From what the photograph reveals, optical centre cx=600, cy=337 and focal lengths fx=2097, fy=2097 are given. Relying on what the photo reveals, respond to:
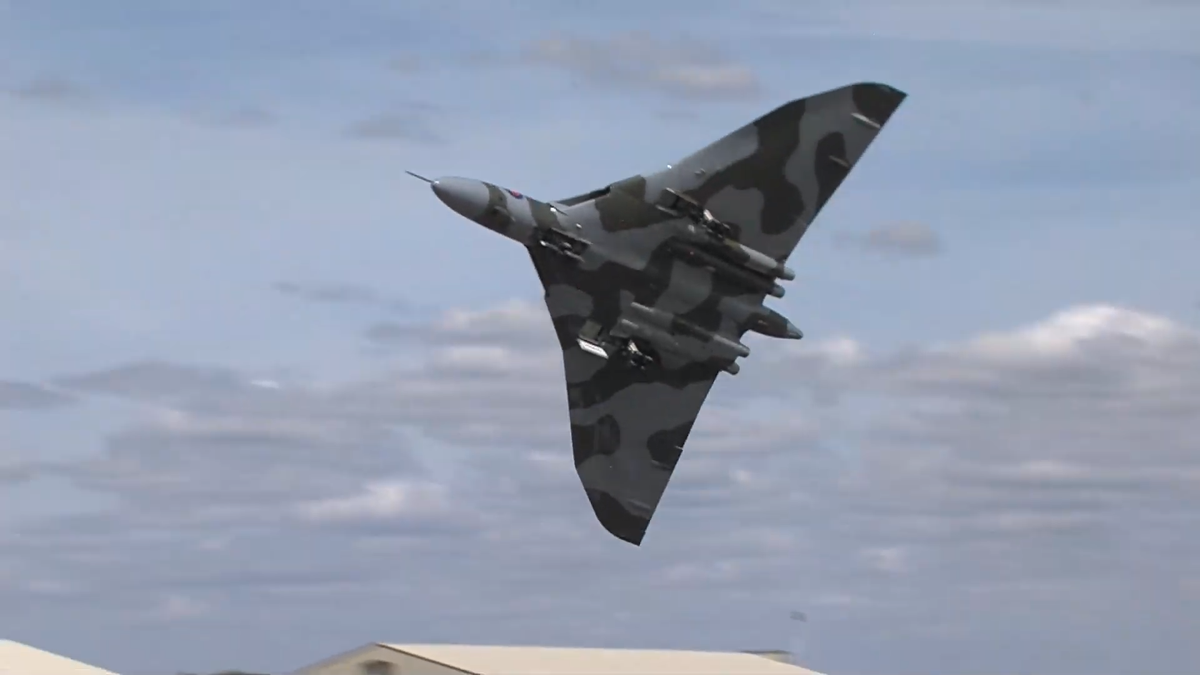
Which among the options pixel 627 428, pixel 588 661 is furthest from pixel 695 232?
pixel 588 661

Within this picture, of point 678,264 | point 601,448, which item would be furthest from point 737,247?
point 601,448

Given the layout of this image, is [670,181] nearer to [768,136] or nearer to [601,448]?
[768,136]

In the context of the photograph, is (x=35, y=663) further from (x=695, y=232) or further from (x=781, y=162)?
(x=781, y=162)

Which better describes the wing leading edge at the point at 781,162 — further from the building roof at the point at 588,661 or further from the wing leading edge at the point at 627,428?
the building roof at the point at 588,661

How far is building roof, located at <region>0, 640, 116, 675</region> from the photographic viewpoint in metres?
72.7

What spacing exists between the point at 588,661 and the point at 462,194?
25.5m

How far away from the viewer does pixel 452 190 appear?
61.8 m

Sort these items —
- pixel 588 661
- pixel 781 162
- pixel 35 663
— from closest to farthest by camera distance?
pixel 781 162, pixel 35 663, pixel 588 661

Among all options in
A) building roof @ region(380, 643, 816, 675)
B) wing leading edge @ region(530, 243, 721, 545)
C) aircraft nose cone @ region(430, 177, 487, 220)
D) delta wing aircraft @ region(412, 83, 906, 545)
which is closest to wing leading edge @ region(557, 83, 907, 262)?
delta wing aircraft @ region(412, 83, 906, 545)

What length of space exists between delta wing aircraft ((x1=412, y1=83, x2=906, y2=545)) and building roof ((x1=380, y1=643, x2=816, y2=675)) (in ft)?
46.9

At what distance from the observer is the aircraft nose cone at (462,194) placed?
203 feet

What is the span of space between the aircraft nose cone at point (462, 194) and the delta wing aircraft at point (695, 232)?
50mm

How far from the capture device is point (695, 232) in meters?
64.2

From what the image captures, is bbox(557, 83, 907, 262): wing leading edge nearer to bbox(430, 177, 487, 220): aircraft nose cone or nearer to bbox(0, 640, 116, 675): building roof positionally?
bbox(430, 177, 487, 220): aircraft nose cone
